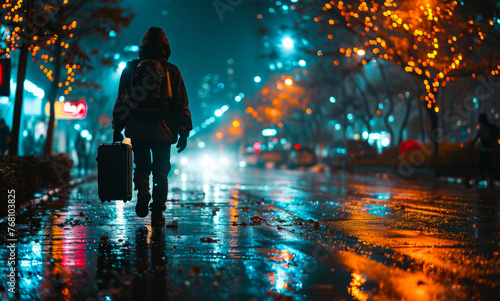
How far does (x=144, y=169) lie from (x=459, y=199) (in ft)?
28.5

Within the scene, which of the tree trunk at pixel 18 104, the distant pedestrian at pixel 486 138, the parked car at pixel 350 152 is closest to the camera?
the tree trunk at pixel 18 104

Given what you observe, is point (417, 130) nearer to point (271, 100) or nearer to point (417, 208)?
point (271, 100)

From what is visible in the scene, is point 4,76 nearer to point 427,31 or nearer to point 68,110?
point 427,31

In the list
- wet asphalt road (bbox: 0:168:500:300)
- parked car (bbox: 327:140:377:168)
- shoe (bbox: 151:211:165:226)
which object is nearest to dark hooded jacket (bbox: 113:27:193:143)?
shoe (bbox: 151:211:165:226)

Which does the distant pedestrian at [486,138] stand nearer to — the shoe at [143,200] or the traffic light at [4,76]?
the traffic light at [4,76]

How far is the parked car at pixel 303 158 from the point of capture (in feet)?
182

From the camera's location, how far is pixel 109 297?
4.88 meters

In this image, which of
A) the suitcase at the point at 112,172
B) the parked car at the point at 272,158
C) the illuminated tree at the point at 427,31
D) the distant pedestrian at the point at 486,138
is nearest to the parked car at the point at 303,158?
the parked car at the point at 272,158

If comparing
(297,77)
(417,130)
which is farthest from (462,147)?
(417,130)

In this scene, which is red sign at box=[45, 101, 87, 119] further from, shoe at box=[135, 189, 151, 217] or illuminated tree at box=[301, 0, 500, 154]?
shoe at box=[135, 189, 151, 217]

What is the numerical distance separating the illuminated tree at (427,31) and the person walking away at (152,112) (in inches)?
606

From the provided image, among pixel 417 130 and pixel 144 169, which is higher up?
pixel 417 130

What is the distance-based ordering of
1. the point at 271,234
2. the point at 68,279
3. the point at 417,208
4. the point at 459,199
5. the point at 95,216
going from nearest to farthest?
1. the point at 68,279
2. the point at 271,234
3. the point at 95,216
4. the point at 417,208
5. the point at 459,199

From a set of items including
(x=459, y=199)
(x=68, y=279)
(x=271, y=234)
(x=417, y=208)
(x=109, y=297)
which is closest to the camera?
(x=109, y=297)
